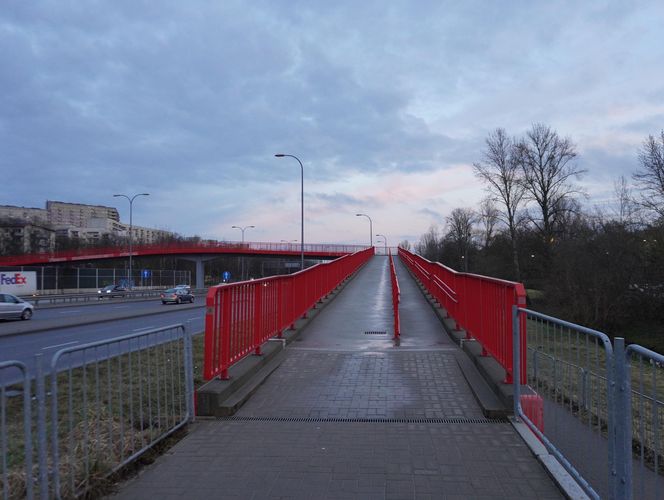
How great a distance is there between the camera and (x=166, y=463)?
15.6 feet

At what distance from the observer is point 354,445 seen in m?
A: 5.16

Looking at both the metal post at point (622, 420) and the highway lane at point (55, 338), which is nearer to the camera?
the metal post at point (622, 420)

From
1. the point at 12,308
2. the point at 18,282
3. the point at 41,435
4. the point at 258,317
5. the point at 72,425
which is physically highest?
the point at 258,317

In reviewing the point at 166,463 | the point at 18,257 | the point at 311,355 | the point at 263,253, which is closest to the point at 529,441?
the point at 166,463

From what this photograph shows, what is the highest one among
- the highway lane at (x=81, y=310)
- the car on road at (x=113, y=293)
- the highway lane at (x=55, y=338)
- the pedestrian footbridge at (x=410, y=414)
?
the pedestrian footbridge at (x=410, y=414)

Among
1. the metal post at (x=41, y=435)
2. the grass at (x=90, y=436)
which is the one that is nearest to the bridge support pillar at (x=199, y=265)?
the grass at (x=90, y=436)

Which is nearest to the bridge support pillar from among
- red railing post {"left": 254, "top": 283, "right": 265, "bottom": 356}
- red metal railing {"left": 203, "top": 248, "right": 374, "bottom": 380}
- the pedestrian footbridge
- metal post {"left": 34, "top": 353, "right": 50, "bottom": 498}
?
red metal railing {"left": 203, "top": 248, "right": 374, "bottom": 380}

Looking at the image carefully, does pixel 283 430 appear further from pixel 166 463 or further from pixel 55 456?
pixel 55 456

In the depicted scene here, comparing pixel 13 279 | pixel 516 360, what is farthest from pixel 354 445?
pixel 13 279

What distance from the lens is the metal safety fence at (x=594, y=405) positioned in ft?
10.8

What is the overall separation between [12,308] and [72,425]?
84.7 ft

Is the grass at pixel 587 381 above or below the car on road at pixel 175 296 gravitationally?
above

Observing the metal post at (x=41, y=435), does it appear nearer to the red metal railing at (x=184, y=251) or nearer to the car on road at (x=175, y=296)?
the car on road at (x=175, y=296)

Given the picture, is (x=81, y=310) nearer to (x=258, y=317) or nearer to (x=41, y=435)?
(x=258, y=317)
